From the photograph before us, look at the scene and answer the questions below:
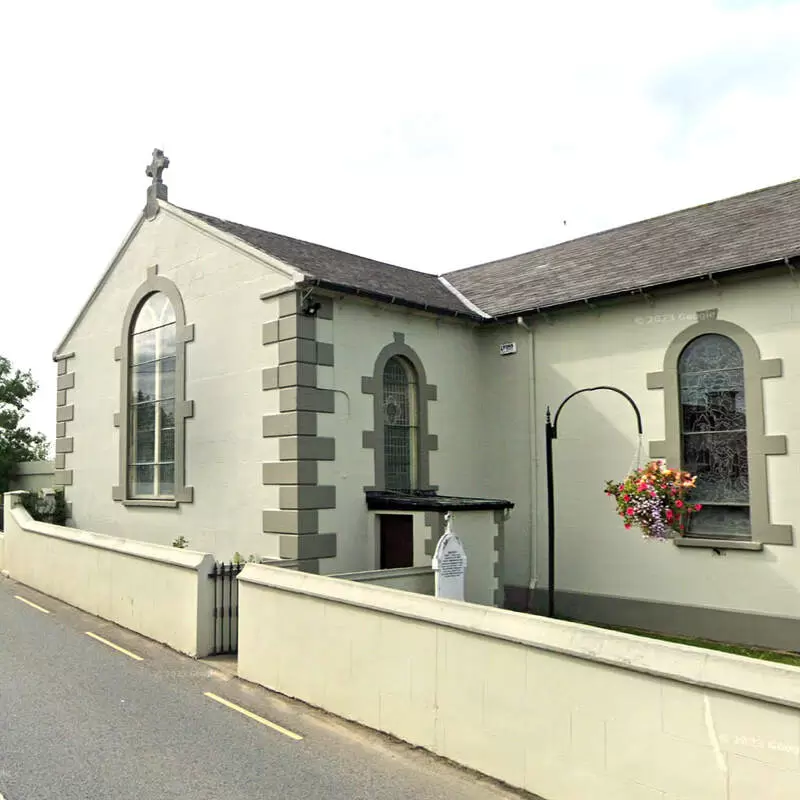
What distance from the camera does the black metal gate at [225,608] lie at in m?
10.5

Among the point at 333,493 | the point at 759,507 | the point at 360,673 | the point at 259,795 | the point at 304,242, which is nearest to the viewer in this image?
the point at 259,795

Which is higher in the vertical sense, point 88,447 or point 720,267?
point 720,267

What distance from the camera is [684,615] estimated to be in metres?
12.0

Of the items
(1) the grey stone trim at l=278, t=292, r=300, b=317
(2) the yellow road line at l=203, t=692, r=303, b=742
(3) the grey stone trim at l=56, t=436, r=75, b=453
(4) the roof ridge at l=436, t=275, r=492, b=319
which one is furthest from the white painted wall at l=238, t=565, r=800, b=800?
(3) the grey stone trim at l=56, t=436, r=75, b=453

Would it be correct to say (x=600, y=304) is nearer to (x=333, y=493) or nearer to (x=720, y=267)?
(x=720, y=267)

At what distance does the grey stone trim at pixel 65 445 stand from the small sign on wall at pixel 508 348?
10.4 m

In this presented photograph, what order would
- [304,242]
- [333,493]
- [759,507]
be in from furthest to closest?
1. [304,242]
2. [333,493]
3. [759,507]

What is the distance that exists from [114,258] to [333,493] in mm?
8699

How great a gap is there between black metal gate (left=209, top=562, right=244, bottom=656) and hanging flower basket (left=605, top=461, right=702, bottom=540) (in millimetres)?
5441

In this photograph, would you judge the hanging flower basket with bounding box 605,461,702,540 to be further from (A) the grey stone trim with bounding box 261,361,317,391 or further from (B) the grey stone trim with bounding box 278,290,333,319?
(B) the grey stone trim with bounding box 278,290,333,319

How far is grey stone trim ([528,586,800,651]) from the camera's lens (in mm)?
10992

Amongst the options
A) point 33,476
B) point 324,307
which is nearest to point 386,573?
point 324,307

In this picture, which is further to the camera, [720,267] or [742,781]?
[720,267]

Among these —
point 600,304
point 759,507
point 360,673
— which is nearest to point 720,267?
point 600,304
